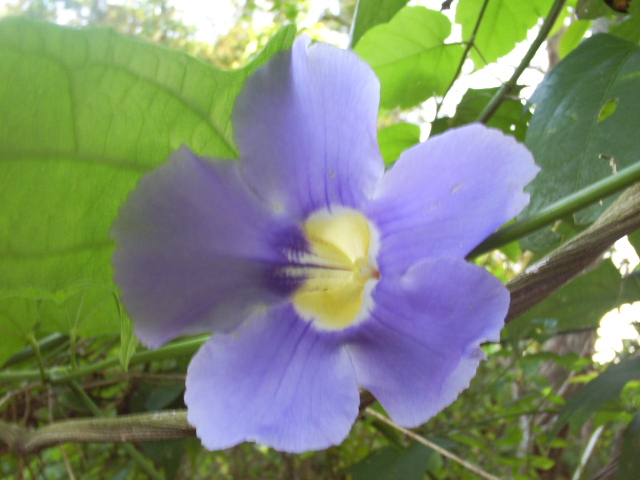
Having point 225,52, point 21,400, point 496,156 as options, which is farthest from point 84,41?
point 225,52

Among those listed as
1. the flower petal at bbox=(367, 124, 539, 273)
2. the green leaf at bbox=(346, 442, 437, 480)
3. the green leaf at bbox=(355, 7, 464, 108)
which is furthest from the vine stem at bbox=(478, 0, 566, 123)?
the green leaf at bbox=(346, 442, 437, 480)

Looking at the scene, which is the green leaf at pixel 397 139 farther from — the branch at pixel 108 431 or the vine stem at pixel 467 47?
the branch at pixel 108 431

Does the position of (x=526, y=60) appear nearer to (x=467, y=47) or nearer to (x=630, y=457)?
(x=467, y=47)

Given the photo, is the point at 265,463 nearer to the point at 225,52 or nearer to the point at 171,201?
the point at 171,201

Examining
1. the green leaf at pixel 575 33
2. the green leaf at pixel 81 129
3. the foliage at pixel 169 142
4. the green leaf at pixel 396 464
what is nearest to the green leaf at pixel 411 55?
the foliage at pixel 169 142

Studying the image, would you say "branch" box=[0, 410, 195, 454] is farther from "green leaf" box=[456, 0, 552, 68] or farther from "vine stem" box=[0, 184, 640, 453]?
"green leaf" box=[456, 0, 552, 68]

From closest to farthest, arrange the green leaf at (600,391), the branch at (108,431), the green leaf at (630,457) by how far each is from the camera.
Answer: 1. the branch at (108,431)
2. the green leaf at (630,457)
3. the green leaf at (600,391)
